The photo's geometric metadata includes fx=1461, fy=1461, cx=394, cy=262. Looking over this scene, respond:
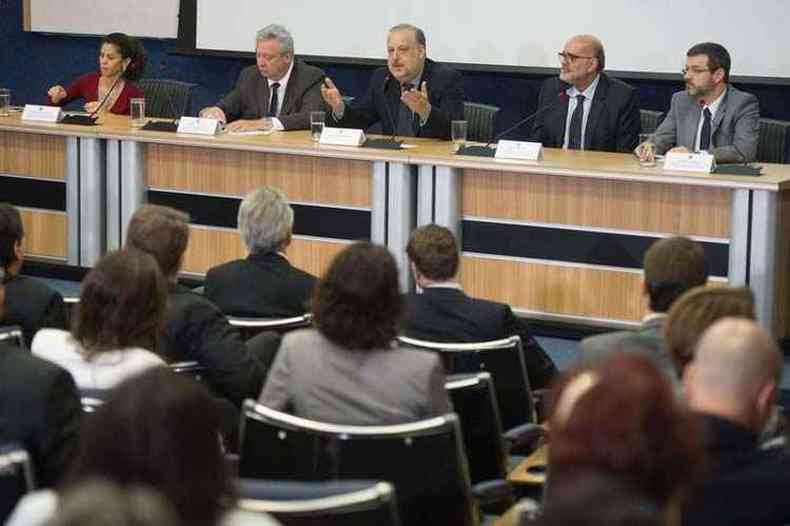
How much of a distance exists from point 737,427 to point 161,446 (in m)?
0.94

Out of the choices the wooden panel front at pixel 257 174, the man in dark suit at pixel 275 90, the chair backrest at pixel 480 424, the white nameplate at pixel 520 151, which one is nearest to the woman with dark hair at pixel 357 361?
the chair backrest at pixel 480 424

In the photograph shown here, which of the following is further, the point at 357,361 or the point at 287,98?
the point at 287,98

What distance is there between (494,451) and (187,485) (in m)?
1.61

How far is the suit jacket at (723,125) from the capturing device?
235 inches

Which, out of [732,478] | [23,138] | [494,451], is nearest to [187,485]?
[732,478]

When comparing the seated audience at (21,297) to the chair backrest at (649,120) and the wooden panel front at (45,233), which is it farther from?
the chair backrest at (649,120)

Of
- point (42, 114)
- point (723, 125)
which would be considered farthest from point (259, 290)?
point (42, 114)

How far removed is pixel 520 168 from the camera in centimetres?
567

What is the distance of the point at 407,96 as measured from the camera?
20.9 feet

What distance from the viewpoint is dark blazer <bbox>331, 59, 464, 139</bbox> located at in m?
6.58

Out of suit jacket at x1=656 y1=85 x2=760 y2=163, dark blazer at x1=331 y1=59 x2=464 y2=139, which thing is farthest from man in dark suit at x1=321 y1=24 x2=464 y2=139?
suit jacket at x1=656 y1=85 x2=760 y2=163

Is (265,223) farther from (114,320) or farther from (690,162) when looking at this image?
(690,162)

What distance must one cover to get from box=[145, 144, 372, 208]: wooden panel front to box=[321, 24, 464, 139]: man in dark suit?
476mm

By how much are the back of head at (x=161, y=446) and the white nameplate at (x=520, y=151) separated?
13.8ft
